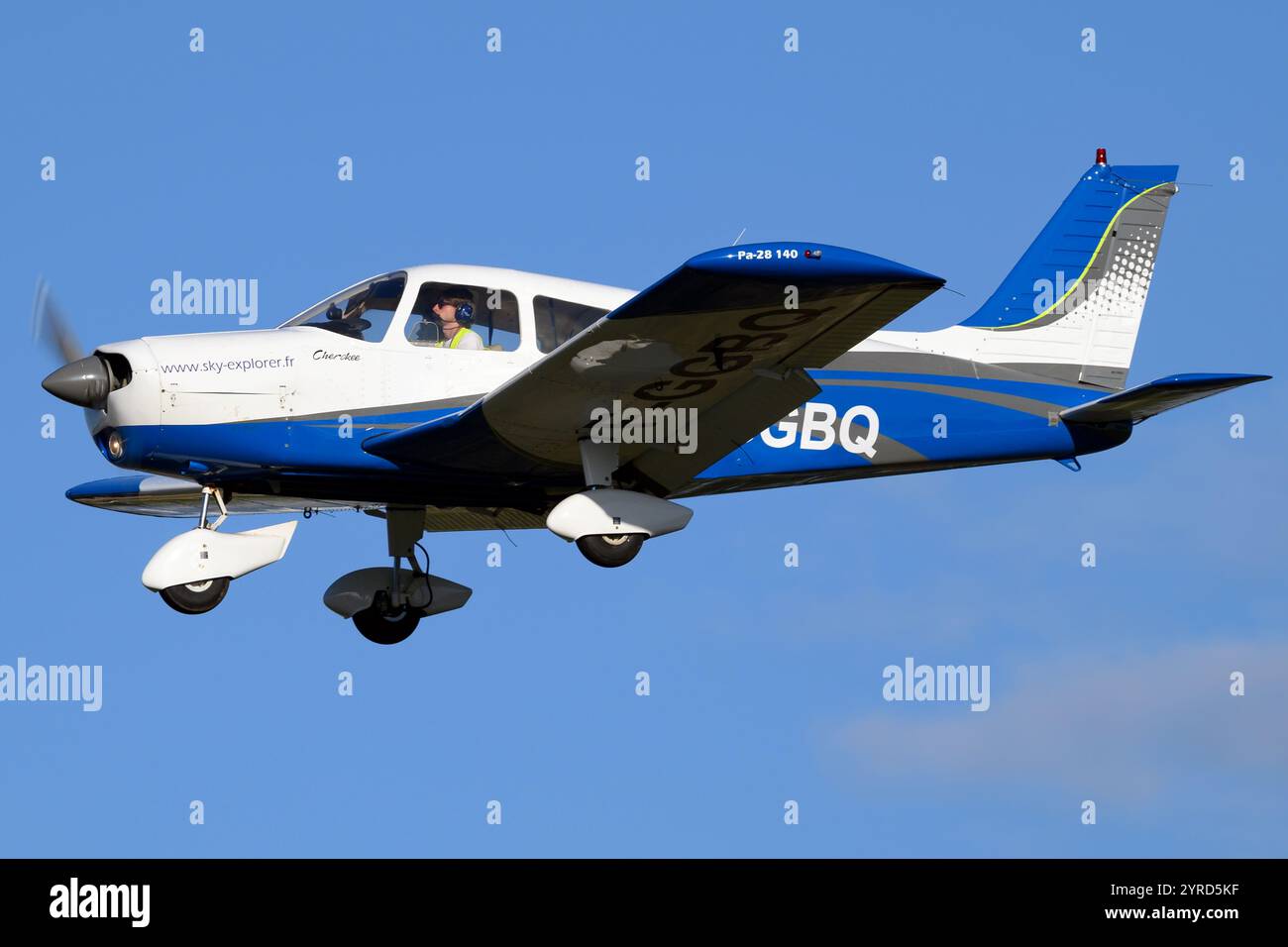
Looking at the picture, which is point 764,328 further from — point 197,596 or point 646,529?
point 197,596

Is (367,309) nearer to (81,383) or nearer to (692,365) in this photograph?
(81,383)

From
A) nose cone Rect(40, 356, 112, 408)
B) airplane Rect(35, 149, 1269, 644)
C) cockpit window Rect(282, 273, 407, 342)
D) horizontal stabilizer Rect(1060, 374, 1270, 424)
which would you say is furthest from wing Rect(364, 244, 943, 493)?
horizontal stabilizer Rect(1060, 374, 1270, 424)

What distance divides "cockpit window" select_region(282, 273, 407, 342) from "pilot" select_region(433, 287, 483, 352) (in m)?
0.32

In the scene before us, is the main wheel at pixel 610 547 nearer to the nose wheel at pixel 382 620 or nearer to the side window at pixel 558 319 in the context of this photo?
the side window at pixel 558 319

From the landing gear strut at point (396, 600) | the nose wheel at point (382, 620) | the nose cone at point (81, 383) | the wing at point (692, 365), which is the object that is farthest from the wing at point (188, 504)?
the nose cone at point (81, 383)

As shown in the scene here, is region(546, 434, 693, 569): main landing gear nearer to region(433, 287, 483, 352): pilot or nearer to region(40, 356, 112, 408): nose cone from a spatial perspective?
region(433, 287, 483, 352): pilot

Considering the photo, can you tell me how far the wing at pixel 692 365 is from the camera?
40.8 feet

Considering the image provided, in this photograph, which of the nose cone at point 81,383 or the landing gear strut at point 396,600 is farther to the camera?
the landing gear strut at point 396,600

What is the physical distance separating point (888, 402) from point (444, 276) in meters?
3.68

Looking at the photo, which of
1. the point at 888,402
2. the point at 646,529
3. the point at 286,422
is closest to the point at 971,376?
the point at 888,402

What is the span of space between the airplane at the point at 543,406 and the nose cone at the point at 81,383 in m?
0.01

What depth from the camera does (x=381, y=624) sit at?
663 inches

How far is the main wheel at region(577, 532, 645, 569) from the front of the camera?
→ 1478 centimetres

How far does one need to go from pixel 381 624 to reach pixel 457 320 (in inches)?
119
